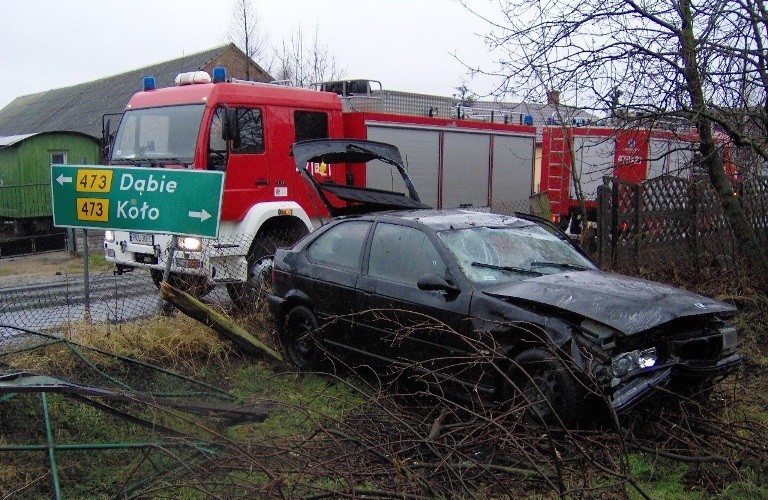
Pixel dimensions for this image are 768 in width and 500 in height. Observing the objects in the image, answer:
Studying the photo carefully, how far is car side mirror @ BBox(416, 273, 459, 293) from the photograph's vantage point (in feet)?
16.8

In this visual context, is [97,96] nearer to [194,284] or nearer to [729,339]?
[194,284]

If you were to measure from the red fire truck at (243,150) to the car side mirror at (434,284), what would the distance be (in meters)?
3.33

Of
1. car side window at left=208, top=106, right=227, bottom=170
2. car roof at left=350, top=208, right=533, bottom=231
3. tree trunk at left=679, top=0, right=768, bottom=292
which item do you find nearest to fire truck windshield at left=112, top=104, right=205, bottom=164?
car side window at left=208, top=106, right=227, bottom=170

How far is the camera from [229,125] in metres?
8.99

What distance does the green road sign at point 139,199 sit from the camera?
6980 millimetres

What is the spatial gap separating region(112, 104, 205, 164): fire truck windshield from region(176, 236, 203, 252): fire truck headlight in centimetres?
100

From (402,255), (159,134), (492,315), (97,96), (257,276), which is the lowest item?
(257,276)

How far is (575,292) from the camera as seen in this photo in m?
4.79

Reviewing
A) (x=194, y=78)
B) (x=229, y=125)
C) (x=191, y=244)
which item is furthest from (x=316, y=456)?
(x=194, y=78)

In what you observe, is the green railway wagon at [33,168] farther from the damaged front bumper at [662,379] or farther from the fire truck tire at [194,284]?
the damaged front bumper at [662,379]

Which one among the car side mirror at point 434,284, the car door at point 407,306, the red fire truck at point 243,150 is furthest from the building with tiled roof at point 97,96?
the car side mirror at point 434,284

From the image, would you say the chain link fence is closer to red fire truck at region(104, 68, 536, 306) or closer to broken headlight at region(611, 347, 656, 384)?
red fire truck at region(104, 68, 536, 306)

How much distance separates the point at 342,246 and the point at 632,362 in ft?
9.30

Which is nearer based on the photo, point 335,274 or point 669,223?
point 335,274
